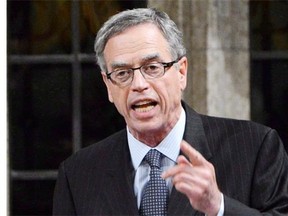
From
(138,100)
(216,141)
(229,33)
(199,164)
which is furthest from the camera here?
(229,33)

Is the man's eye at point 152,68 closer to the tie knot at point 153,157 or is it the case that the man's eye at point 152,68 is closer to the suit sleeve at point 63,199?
the tie knot at point 153,157

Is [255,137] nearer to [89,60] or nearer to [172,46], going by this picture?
[172,46]

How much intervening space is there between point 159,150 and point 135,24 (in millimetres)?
436

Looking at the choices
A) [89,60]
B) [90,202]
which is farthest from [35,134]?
[90,202]

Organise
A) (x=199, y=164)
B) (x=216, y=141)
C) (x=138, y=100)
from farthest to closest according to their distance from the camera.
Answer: (x=216, y=141)
(x=138, y=100)
(x=199, y=164)

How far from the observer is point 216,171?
11.9 ft

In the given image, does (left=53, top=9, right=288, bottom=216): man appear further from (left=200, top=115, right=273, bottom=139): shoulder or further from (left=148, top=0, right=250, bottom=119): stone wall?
(left=148, top=0, right=250, bottom=119): stone wall

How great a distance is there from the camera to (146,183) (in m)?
3.62

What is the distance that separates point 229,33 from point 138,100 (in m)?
2.97

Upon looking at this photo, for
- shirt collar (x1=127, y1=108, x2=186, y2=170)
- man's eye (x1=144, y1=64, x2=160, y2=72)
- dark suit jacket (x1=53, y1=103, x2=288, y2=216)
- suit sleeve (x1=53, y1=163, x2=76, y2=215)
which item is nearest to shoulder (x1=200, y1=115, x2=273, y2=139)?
dark suit jacket (x1=53, y1=103, x2=288, y2=216)

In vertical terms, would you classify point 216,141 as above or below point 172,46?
below

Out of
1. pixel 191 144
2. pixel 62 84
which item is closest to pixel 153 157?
pixel 191 144

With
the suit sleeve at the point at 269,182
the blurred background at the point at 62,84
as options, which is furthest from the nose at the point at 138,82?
the blurred background at the point at 62,84

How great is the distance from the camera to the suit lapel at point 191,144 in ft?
11.6
